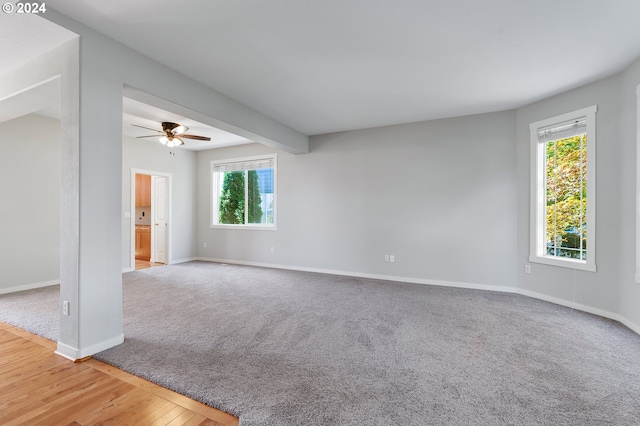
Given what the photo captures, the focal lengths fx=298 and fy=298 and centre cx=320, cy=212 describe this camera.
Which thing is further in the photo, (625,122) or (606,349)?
(625,122)

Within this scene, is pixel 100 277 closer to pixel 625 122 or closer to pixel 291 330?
pixel 291 330

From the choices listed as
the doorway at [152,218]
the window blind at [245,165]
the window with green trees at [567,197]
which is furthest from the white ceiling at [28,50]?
the window with green trees at [567,197]

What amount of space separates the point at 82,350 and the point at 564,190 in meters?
5.43

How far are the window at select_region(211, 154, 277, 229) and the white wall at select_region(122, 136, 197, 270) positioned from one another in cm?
61

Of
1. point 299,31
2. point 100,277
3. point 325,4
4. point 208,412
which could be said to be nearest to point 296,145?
point 299,31

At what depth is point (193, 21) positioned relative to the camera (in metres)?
2.36

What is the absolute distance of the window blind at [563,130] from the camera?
3.64 m

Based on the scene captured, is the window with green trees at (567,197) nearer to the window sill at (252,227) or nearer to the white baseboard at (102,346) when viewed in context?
the window sill at (252,227)

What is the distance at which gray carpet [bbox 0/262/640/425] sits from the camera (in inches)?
70.1

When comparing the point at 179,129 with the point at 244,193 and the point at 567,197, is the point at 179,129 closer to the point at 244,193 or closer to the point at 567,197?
the point at 244,193

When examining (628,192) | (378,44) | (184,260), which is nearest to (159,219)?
(184,260)

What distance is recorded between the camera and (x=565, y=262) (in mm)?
3740

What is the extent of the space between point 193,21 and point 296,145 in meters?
3.24

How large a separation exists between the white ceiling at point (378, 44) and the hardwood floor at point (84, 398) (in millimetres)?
2555
